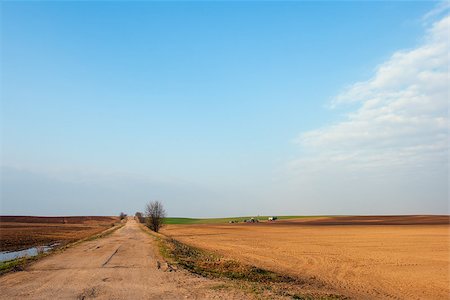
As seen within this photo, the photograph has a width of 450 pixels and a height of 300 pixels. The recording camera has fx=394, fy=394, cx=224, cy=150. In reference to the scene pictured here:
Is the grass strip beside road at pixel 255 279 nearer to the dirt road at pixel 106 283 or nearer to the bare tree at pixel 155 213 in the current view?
the dirt road at pixel 106 283

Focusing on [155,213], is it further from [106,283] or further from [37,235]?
[106,283]

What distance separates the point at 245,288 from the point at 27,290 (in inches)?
318

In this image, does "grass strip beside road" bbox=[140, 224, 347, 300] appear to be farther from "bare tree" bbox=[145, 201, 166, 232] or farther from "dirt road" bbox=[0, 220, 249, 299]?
"bare tree" bbox=[145, 201, 166, 232]

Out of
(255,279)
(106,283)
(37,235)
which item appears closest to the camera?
(106,283)

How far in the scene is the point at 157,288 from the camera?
14.8 meters

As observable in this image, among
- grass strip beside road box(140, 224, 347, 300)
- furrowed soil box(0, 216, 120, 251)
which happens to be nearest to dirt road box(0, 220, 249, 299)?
grass strip beside road box(140, 224, 347, 300)

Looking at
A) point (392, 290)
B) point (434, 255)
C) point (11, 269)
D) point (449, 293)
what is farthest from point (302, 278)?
point (434, 255)

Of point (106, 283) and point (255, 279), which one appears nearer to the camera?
point (106, 283)

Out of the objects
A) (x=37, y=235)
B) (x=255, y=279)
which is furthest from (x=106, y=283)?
(x=37, y=235)

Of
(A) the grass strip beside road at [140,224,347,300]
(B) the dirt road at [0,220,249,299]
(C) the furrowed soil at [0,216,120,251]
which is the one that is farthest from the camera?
(C) the furrowed soil at [0,216,120,251]

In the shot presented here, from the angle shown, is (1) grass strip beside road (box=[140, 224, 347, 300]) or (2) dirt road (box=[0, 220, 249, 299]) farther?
(1) grass strip beside road (box=[140, 224, 347, 300])

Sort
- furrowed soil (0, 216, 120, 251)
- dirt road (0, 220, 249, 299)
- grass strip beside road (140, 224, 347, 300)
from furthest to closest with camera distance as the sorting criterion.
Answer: furrowed soil (0, 216, 120, 251), grass strip beside road (140, 224, 347, 300), dirt road (0, 220, 249, 299)

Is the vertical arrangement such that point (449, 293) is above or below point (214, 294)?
below

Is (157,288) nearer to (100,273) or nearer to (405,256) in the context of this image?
(100,273)
